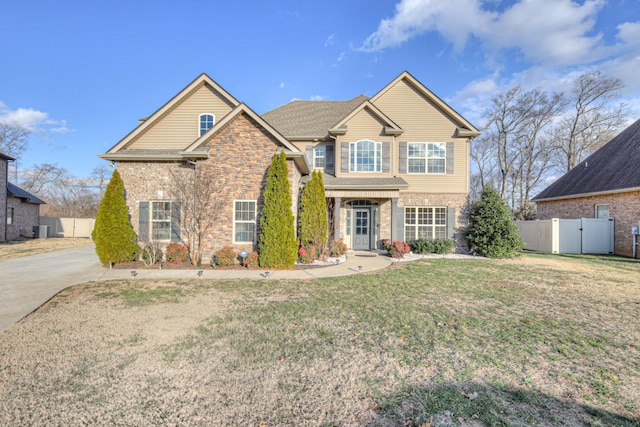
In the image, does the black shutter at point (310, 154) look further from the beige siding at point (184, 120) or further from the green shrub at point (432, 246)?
the green shrub at point (432, 246)

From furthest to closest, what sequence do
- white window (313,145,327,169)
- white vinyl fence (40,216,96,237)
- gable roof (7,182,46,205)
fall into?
white vinyl fence (40,216,96,237) → gable roof (7,182,46,205) → white window (313,145,327,169)

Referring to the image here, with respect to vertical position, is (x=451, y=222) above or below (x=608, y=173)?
below

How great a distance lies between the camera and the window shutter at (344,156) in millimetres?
14617

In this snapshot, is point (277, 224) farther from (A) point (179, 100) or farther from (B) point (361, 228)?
(A) point (179, 100)

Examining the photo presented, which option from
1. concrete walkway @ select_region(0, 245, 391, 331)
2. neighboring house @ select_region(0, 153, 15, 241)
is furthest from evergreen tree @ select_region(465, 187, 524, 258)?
neighboring house @ select_region(0, 153, 15, 241)

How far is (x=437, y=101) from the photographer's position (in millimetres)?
14828

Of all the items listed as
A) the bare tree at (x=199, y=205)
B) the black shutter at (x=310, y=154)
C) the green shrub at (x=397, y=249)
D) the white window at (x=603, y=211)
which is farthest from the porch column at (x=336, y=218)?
the white window at (x=603, y=211)

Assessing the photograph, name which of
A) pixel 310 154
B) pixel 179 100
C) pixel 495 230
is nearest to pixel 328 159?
pixel 310 154

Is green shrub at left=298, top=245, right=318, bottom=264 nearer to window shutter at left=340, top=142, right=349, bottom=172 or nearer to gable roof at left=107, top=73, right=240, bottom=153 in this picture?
window shutter at left=340, top=142, right=349, bottom=172

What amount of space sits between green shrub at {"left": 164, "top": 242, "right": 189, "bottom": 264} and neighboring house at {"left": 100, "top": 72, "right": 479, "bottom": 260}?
0.84 meters

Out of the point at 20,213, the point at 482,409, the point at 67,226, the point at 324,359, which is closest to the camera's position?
the point at 482,409

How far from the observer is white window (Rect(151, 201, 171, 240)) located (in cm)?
1185

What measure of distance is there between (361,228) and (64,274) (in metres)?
11.8

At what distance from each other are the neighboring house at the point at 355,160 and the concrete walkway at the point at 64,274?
2.05 metres
